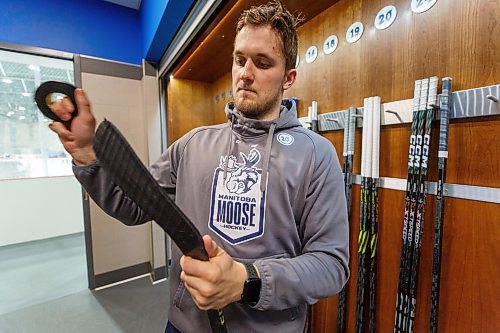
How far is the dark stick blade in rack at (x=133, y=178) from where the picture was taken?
35cm

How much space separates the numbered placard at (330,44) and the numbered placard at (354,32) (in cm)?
7

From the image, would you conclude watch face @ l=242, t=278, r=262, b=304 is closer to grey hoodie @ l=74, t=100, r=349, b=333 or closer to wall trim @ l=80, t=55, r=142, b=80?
grey hoodie @ l=74, t=100, r=349, b=333

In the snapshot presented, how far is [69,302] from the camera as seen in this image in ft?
7.48

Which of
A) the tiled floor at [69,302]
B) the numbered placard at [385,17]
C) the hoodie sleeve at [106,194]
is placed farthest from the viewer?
the tiled floor at [69,302]

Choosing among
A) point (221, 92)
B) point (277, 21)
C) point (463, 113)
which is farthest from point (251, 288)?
point (221, 92)

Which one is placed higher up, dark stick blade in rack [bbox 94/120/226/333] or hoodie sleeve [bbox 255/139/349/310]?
dark stick blade in rack [bbox 94/120/226/333]

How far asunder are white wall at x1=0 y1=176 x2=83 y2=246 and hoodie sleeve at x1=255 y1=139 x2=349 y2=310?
4.80 metres

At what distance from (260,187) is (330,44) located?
3.31 ft

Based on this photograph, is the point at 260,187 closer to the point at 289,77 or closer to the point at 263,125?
the point at 263,125

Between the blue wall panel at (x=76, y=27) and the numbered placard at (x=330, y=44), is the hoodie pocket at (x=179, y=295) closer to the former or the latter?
the numbered placard at (x=330, y=44)

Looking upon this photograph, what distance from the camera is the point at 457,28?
2.75 ft

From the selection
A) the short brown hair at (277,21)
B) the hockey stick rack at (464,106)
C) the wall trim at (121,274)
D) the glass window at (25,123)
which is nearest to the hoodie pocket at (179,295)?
the short brown hair at (277,21)

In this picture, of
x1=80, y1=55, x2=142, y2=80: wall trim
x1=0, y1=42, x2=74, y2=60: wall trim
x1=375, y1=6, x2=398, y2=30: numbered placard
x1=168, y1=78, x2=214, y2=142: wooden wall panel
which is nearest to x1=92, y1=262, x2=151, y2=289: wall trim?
x1=168, y1=78, x2=214, y2=142: wooden wall panel

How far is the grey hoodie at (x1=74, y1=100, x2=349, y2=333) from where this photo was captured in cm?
63
